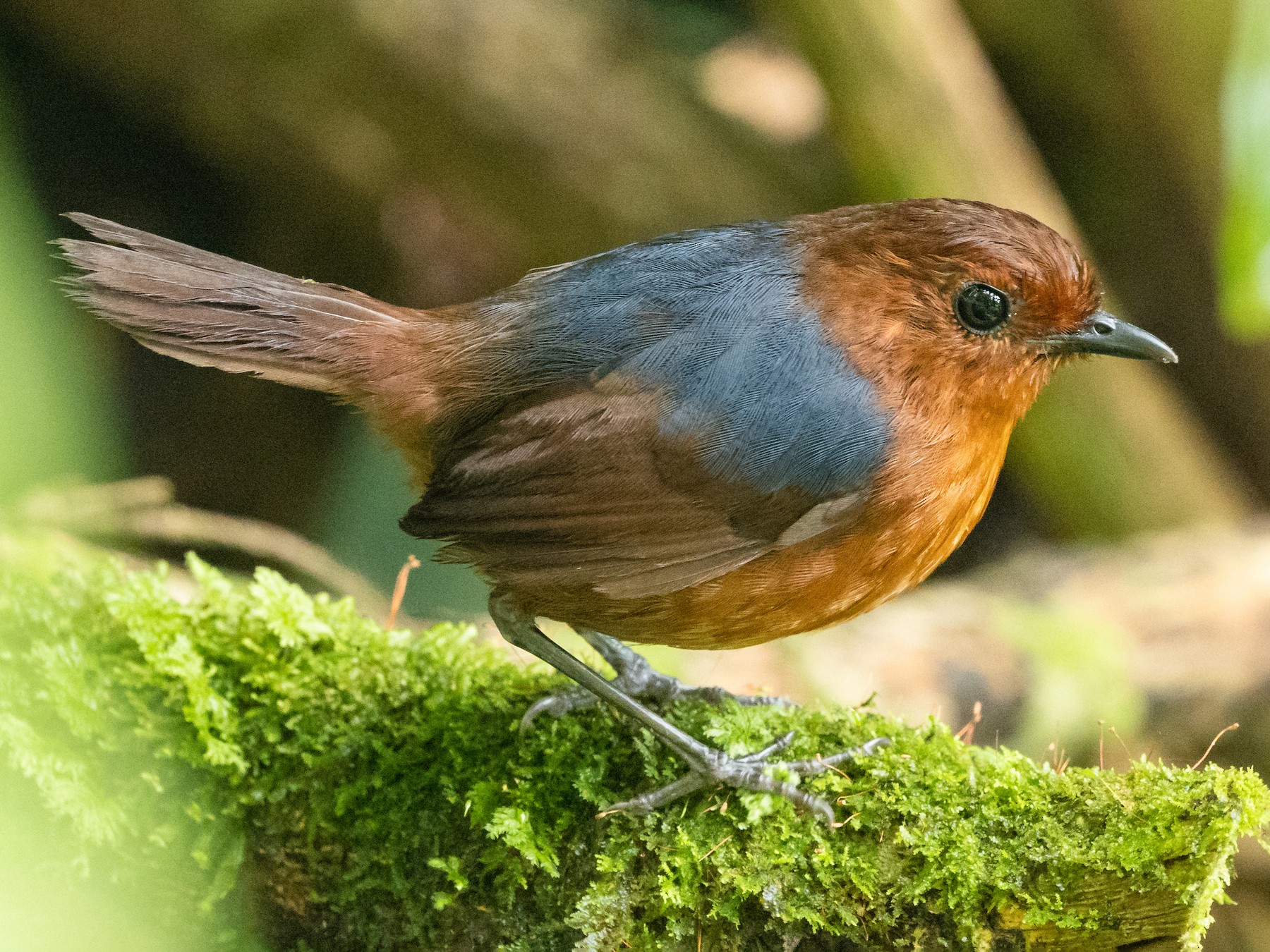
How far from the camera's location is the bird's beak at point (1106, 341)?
2.65 meters

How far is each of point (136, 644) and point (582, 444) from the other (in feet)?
3.74

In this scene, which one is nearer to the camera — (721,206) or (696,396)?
(696,396)

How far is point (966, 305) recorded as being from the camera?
2602mm

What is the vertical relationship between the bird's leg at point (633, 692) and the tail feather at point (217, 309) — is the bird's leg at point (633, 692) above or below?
below

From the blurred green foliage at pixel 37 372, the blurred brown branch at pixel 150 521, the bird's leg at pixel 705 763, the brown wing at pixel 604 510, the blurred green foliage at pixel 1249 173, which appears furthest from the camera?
the blurred green foliage at pixel 37 372

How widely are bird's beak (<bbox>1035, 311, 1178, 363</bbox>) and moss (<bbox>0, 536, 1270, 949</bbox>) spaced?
0.92m

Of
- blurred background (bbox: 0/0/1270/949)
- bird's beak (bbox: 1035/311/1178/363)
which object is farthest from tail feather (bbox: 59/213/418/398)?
blurred background (bbox: 0/0/1270/949)

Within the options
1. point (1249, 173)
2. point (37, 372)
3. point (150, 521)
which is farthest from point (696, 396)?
point (37, 372)

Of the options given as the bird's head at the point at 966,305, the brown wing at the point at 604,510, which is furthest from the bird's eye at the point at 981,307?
the brown wing at the point at 604,510

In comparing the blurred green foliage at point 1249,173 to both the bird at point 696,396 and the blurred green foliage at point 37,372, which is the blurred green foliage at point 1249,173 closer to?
the bird at point 696,396

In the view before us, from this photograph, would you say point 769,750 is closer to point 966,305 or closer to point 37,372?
point 966,305

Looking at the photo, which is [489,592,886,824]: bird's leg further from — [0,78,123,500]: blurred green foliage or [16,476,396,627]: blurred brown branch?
[0,78,123,500]: blurred green foliage

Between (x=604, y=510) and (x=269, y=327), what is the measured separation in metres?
0.92

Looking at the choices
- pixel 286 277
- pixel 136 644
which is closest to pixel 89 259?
pixel 286 277
